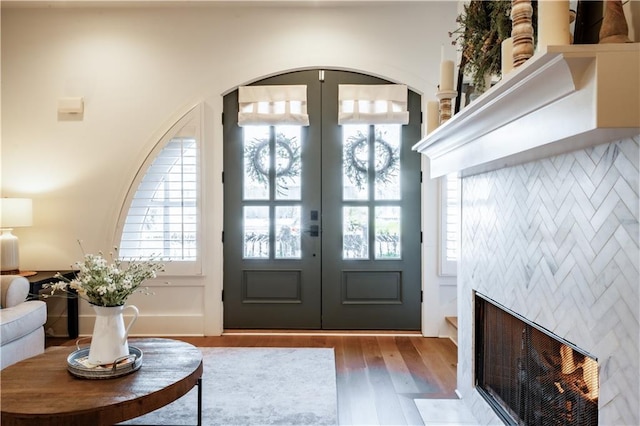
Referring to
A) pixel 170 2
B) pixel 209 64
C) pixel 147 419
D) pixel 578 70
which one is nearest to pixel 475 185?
pixel 578 70

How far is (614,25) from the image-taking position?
3.43 ft

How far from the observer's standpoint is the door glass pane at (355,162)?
12.3 ft

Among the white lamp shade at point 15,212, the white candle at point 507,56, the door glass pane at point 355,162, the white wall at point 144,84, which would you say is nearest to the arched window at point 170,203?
the white wall at point 144,84

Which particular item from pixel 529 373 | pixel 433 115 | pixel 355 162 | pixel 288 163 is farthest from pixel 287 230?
pixel 529 373

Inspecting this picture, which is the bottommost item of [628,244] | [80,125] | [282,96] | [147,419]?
[147,419]

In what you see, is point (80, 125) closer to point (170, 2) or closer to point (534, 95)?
point (170, 2)

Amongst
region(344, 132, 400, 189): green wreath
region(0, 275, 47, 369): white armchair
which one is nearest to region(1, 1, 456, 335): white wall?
region(344, 132, 400, 189): green wreath

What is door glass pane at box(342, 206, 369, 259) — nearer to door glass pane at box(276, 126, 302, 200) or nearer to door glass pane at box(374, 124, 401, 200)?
door glass pane at box(374, 124, 401, 200)

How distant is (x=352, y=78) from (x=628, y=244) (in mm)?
3108

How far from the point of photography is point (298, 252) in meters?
3.77

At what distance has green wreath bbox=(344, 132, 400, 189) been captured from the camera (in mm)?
3742

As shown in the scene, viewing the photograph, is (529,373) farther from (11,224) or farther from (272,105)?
(11,224)

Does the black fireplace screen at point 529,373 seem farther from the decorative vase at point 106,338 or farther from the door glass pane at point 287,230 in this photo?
the door glass pane at point 287,230

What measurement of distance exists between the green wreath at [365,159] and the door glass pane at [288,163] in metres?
0.48
